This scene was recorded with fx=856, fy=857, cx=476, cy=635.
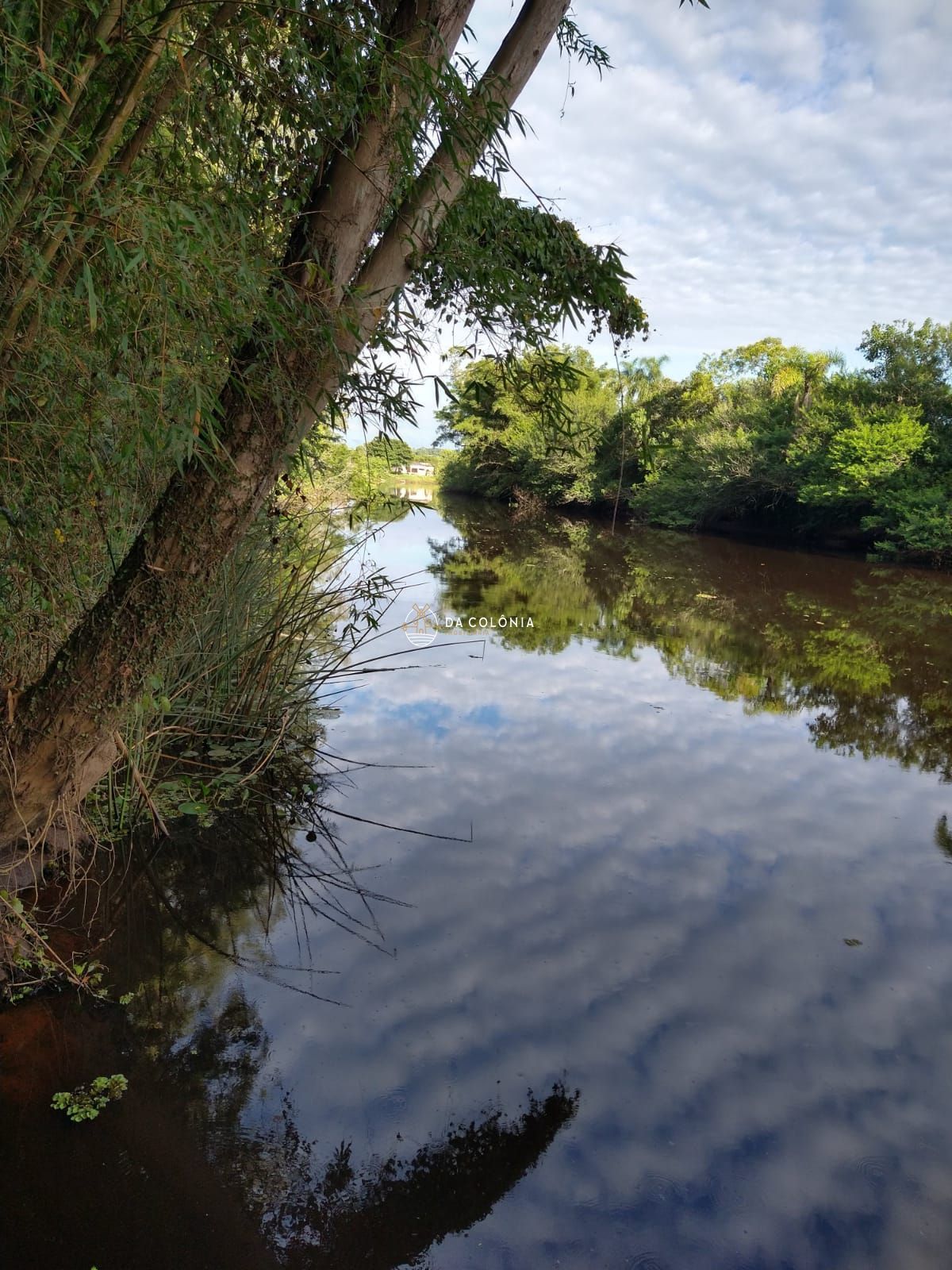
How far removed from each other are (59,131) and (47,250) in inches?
12.2

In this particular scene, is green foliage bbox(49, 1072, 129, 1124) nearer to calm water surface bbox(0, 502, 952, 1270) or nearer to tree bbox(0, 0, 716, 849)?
calm water surface bbox(0, 502, 952, 1270)

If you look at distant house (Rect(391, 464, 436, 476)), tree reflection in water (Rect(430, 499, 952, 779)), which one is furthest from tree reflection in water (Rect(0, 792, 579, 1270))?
distant house (Rect(391, 464, 436, 476))

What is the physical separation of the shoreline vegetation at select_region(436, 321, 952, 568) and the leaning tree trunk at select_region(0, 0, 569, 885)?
661 centimetres

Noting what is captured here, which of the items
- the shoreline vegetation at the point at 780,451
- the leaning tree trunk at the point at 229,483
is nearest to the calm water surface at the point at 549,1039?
the leaning tree trunk at the point at 229,483

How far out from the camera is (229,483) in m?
2.71

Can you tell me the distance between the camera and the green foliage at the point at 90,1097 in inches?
97.7

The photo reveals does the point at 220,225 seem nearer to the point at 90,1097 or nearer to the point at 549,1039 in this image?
the point at 90,1097

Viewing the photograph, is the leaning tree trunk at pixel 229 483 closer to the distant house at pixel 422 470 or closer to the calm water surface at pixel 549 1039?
the calm water surface at pixel 549 1039

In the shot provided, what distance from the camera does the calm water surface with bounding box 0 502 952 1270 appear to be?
2299 mm

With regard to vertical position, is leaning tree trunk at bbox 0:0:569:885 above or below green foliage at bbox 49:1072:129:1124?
above

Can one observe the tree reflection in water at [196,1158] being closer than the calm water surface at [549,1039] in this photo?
Yes

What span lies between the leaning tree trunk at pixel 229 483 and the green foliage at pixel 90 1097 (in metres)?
0.79

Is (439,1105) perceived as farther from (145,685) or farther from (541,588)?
(541,588)

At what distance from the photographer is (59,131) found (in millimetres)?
1938
